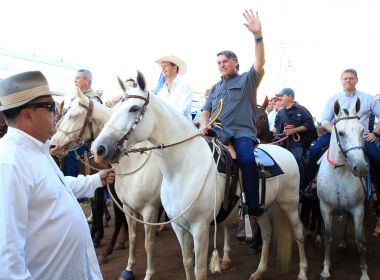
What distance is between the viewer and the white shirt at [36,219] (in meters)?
Answer: 1.40

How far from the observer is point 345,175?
14.4ft

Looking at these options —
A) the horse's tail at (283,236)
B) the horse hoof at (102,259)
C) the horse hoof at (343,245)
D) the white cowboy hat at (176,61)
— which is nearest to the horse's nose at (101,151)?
the white cowboy hat at (176,61)

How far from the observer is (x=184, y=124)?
10.9 feet

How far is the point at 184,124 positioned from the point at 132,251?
2101 mm

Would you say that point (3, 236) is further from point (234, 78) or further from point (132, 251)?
point (132, 251)

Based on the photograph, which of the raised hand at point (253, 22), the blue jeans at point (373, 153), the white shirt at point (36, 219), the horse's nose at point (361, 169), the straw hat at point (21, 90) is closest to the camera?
the white shirt at point (36, 219)

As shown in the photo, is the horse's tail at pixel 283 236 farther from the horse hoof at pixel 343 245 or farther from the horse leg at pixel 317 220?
the horse hoof at pixel 343 245

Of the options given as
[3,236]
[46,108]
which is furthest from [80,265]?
[46,108]

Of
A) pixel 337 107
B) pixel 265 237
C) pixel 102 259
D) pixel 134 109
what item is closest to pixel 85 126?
pixel 134 109

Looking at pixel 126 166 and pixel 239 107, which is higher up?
pixel 239 107

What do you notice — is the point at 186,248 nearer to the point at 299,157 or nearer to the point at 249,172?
the point at 249,172

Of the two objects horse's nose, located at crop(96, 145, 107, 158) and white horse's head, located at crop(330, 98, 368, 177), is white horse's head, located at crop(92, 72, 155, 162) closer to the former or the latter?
horse's nose, located at crop(96, 145, 107, 158)

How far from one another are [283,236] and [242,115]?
6.56 ft

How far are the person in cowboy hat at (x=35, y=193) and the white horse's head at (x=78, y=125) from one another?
228 centimetres
